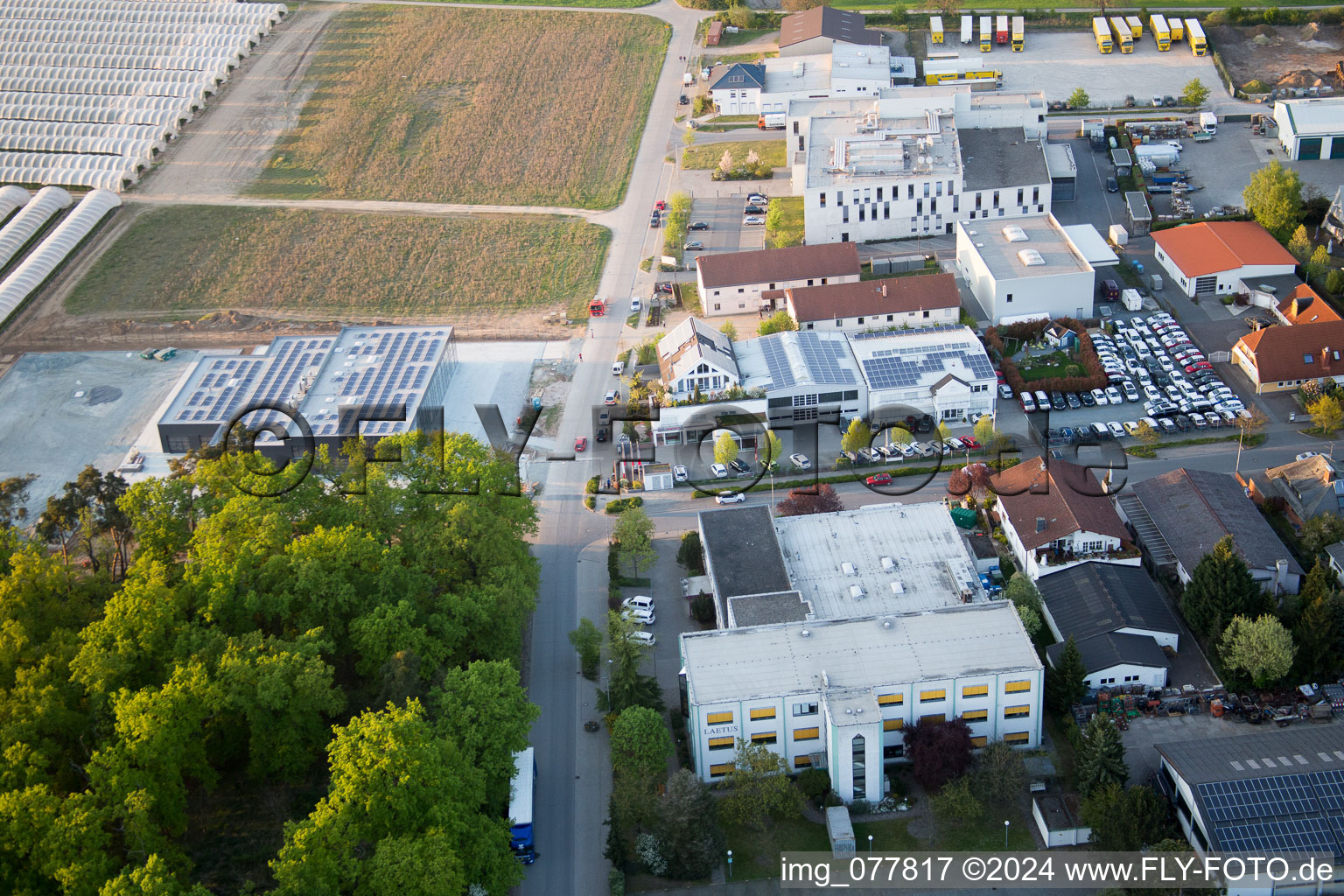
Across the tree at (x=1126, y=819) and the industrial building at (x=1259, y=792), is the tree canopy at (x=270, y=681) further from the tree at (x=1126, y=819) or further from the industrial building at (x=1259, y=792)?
the industrial building at (x=1259, y=792)

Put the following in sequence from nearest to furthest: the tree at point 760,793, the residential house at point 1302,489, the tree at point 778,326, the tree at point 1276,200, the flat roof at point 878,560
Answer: the tree at point 760,793
the flat roof at point 878,560
the residential house at point 1302,489
the tree at point 778,326
the tree at point 1276,200

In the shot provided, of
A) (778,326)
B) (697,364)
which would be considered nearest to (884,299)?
(778,326)

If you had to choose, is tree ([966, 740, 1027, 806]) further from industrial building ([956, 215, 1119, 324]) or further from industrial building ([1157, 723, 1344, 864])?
industrial building ([956, 215, 1119, 324])

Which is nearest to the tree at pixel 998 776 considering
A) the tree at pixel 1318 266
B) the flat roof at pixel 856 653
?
the flat roof at pixel 856 653

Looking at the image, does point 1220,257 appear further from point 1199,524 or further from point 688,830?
point 688,830

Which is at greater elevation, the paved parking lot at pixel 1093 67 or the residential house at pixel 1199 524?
the paved parking lot at pixel 1093 67
